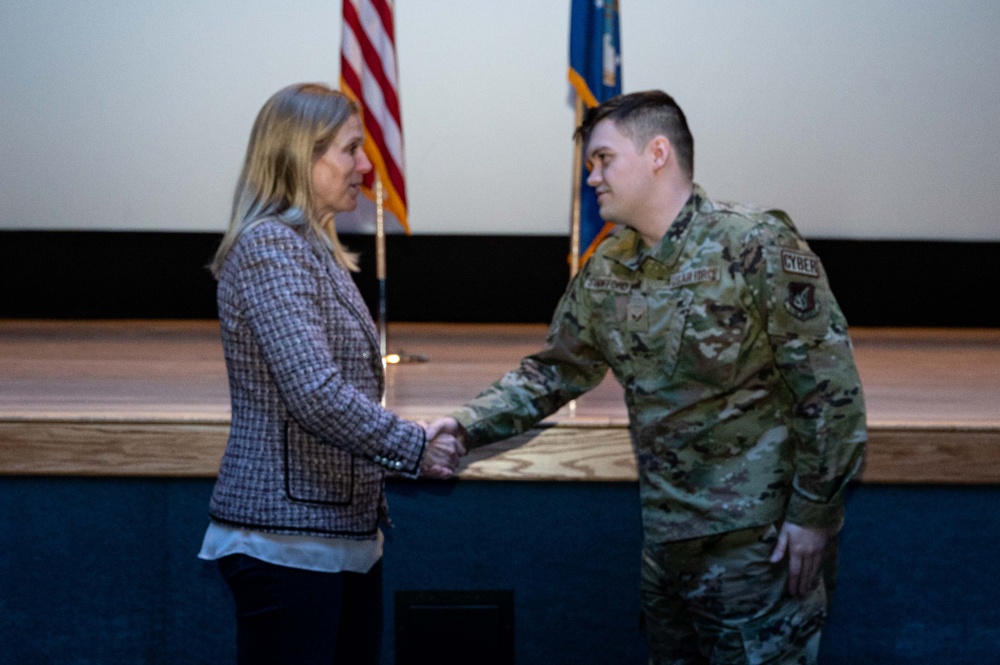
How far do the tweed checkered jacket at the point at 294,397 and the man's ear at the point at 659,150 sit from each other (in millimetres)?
578

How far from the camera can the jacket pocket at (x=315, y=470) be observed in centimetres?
166

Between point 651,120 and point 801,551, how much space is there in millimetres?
766

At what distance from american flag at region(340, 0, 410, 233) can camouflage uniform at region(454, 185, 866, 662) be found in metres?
2.09

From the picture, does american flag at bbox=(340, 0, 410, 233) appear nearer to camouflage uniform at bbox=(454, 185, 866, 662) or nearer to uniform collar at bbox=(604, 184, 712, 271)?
uniform collar at bbox=(604, 184, 712, 271)

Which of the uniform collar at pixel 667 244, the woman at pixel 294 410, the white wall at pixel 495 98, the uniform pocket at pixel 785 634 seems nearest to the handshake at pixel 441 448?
the woman at pixel 294 410

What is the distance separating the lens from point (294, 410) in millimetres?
1634

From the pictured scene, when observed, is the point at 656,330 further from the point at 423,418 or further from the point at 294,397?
the point at 423,418

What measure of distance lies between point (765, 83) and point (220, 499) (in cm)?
411

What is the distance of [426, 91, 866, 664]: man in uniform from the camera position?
68.1 inches

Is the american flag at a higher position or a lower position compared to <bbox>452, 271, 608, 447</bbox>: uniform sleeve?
higher

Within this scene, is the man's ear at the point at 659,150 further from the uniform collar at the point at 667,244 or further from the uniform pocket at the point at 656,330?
the uniform pocket at the point at 656,330

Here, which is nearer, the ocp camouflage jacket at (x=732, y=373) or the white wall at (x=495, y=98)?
the ocp camouflage jacket at (x=732, y=373)

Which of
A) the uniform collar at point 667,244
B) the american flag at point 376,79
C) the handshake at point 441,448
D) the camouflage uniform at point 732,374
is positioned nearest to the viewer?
the camouflage uniform at point 732,374

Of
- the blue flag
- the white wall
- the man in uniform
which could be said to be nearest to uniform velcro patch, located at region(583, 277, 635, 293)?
the man in uniform
